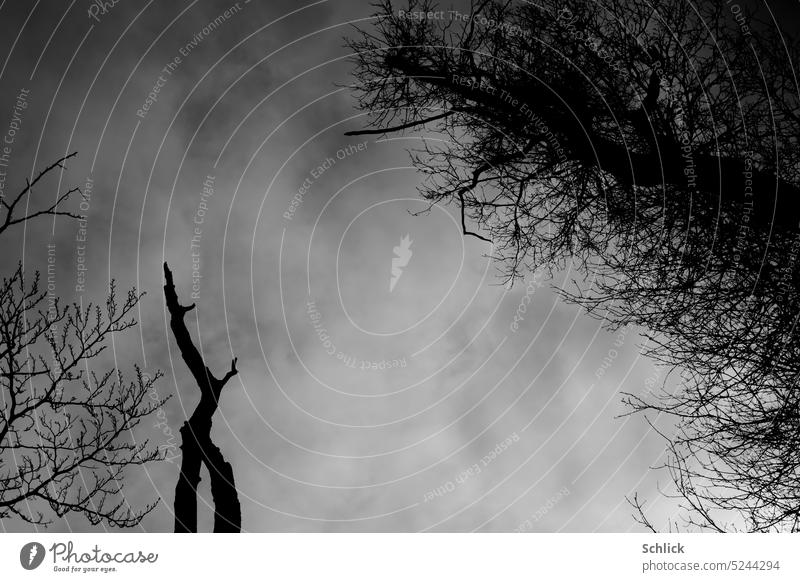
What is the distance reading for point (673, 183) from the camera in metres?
7.48

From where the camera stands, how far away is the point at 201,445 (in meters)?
8.70

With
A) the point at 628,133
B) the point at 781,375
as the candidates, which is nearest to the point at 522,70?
the point at 628,133

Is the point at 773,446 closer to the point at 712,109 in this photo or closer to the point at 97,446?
the point at 712,109

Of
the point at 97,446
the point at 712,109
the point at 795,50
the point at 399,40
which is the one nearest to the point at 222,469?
the point at 97,446

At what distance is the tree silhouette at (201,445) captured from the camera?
8.52 m

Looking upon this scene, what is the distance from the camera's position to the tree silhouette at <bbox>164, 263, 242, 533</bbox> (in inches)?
336

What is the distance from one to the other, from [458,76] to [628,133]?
279 cm

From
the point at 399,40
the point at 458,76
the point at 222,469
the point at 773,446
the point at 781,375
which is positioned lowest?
the point at 222,469

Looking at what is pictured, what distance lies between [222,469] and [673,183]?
27.8 ft

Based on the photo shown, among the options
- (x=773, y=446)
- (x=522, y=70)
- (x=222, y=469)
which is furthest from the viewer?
(x=222, y=469)

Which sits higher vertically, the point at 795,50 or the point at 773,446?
the point at 795,50

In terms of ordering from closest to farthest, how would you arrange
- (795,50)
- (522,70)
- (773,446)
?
(773,446) < (795,50) < (522,70)

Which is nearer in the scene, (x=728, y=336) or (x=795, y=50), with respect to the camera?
(x=728, y=336)

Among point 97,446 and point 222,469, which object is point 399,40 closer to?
point 222,469
